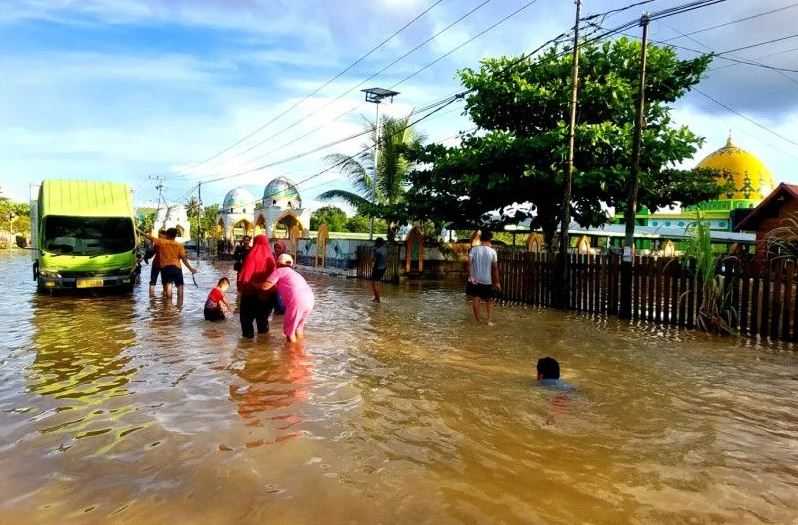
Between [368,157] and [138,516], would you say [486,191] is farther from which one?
[138,516]

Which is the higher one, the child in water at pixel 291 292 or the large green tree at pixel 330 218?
the large green tree at pixel 330 218

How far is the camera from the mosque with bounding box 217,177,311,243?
45269 millimetres

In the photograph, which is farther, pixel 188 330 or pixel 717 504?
pixel 188 330

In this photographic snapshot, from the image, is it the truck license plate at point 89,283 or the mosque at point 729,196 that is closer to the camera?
the truck license plate at point 89,283

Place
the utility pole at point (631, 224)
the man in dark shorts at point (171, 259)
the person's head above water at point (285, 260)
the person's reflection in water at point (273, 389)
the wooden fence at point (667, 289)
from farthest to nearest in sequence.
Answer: the man in dark shorts at point (171, 259)
the utility pole at point (631, 224)
the wooden fence at point (667, 289)
the person's head above water at point (285, 260)
the person's reflection in water at point (273, 389)

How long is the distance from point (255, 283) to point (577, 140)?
10.9 meters

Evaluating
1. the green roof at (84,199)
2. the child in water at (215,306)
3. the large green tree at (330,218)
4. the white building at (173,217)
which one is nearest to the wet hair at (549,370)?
the child in water at (215,306)

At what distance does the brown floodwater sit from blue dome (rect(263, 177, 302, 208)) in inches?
1974

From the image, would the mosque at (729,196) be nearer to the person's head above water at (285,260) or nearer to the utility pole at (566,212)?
the utility pole at (566,212)

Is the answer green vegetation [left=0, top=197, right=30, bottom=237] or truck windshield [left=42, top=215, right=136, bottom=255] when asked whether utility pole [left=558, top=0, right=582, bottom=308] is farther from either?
green vegetation [left=0, top=197, right=30, bottom=237]

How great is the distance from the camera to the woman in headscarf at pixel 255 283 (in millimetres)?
8430

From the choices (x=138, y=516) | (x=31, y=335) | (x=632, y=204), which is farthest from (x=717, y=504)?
(x=632, y=204)

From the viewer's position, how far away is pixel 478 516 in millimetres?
3389

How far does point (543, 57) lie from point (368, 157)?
1247cm
